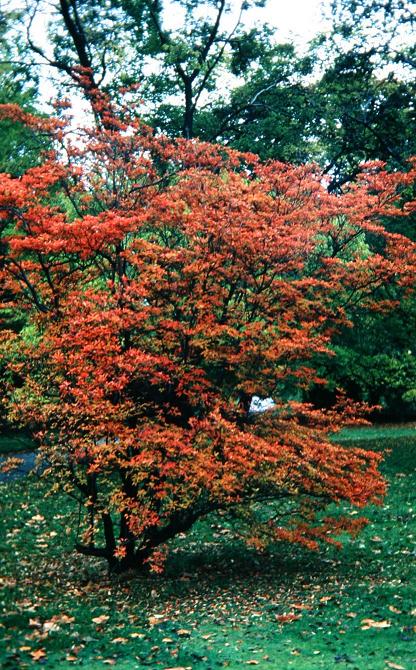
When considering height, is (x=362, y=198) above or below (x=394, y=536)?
above

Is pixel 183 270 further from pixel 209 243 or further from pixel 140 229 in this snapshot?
pixel 140 229

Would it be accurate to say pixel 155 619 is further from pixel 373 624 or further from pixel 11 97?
pixel 11 97

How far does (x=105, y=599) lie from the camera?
10.4 m

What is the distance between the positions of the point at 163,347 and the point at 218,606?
11.6 ft

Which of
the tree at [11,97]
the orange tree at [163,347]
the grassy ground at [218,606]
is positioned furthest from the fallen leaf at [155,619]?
the tree at [11,97]

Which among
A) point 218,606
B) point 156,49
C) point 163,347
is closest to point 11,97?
point 156,49

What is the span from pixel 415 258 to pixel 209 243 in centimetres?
490

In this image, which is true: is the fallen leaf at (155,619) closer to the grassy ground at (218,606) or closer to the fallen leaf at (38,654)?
the grassy ground at (218,606)

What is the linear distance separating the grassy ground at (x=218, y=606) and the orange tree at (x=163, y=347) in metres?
0.77

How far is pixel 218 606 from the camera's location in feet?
33.0

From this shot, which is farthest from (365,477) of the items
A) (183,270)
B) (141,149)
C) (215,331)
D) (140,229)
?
(141,149)

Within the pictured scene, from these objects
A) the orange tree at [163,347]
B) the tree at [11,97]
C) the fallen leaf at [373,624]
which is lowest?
the fallen leaf at [373,624]

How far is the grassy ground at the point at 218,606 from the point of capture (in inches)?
320

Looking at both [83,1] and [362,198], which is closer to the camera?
[362,198]
